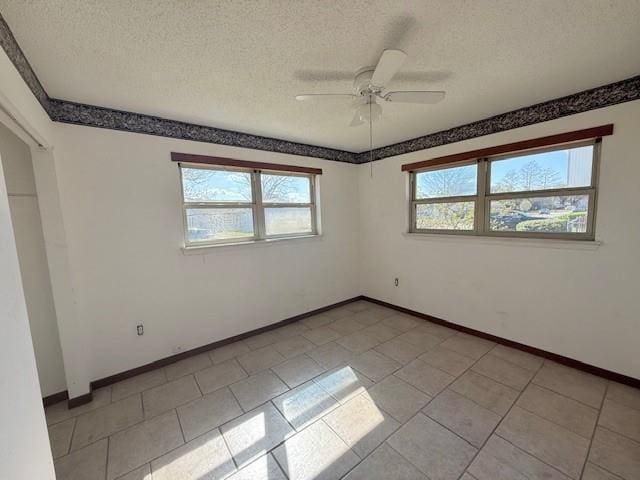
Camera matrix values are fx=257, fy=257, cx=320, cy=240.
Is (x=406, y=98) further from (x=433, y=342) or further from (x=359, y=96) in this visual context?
(x=433, y=342)

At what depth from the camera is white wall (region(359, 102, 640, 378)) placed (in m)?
2.09

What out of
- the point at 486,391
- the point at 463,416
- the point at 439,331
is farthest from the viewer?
the point at 439,331

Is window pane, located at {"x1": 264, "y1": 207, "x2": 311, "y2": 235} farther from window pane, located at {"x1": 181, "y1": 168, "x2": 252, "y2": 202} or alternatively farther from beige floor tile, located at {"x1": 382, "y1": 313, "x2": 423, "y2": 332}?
beige floor tile, located at {"x1": 382, "y1": 313, "x2": 423, "y2": 332}

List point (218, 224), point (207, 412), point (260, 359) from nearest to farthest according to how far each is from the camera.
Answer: point (207, 412), point (260, 359), point (218, 224)

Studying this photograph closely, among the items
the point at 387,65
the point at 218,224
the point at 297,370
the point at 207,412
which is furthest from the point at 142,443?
the point at 387,65

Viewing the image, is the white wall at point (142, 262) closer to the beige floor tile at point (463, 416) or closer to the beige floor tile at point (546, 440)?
the beige floor tile at point (463, 416)

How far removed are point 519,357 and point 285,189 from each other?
3245 mm

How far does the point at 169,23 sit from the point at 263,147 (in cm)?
189

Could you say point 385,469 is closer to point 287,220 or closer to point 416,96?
point 416,96

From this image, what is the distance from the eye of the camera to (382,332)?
3217 mm

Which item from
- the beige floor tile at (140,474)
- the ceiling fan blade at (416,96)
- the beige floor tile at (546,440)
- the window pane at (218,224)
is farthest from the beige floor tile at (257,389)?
the ceiling fan blade at (416,96)

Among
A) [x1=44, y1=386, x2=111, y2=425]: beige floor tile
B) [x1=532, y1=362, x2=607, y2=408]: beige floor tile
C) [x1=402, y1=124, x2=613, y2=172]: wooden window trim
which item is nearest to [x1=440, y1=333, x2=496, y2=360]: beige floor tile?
[x1=532, y1=362, x2=607, y2=408]: beige floor tile

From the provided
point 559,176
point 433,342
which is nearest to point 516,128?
point 559,176

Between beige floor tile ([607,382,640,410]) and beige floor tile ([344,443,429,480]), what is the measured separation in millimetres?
1774
